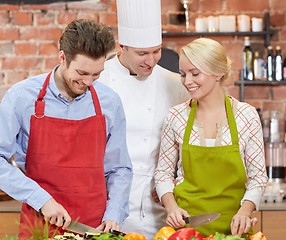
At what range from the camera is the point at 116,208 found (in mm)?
1983

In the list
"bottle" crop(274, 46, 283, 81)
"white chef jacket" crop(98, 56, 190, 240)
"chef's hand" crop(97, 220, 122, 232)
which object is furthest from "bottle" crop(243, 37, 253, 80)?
"chef's hand" crop(97, 220, 122, 232)

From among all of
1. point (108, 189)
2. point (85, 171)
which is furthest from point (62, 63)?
point (108, 189)

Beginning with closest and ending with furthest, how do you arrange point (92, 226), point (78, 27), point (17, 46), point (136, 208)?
point (78, 27)
point (92, 226)
point (136, 208)
point (17, 46)

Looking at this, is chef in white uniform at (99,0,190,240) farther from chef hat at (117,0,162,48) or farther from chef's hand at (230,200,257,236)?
chef's hand at (230,200,257,236)

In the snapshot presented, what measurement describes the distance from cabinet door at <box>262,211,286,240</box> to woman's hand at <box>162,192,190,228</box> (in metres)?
1.32

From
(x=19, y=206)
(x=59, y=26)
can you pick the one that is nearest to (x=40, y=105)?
(x=19, y=206)

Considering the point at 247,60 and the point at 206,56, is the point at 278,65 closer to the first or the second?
the point at 247,60

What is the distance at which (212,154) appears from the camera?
2023 mm

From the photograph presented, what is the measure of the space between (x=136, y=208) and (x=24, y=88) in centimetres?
74

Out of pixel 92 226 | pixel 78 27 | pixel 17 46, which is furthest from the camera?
pixel 17 46

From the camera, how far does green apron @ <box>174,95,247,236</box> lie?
201 cm

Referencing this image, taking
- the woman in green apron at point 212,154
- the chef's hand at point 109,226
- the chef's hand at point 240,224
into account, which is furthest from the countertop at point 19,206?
the chef's hand at point 109,226

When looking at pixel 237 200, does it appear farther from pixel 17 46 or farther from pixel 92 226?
pixel 17 46

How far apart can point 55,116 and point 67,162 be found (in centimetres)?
17
